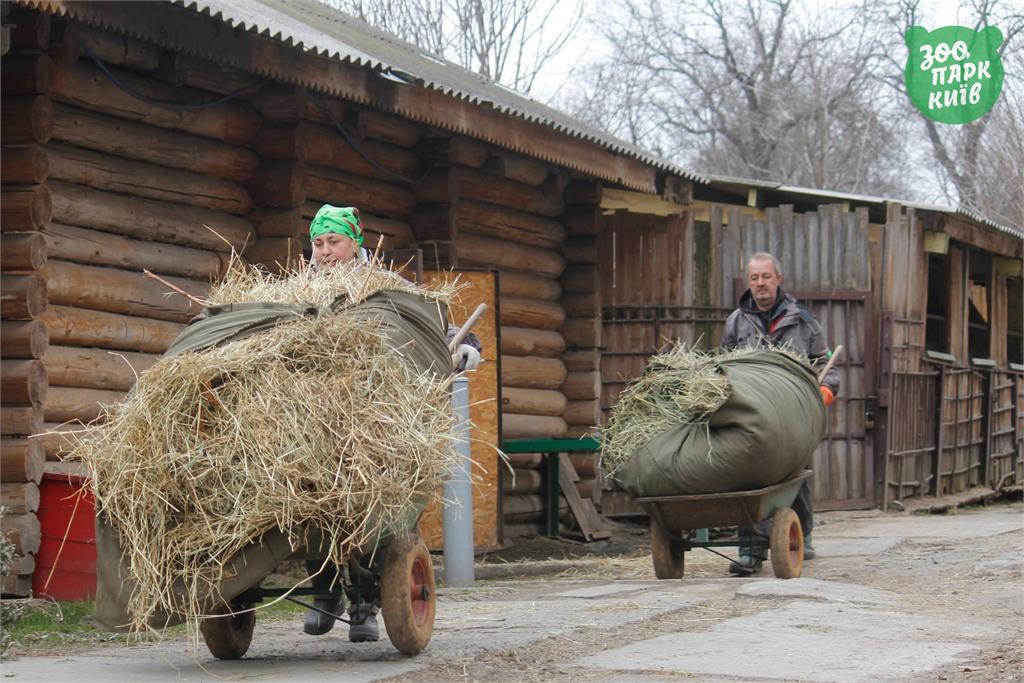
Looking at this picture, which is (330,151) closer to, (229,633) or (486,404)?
(486,404)

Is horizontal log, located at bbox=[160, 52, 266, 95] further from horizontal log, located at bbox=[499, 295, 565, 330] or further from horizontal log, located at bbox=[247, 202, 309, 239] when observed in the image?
horizontal log, located at bbox=[499, 295, 565, 330]

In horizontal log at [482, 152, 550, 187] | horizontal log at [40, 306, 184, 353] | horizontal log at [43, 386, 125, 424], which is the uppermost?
horizontal log at [482, 152, 550, 187]

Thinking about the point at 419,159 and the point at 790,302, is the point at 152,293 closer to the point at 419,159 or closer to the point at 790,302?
the point at 419,159

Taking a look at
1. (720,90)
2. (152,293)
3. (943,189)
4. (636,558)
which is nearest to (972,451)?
(636,558)

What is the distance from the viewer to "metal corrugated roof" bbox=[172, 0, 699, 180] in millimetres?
8461

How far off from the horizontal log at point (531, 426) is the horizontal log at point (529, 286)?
1.12 m

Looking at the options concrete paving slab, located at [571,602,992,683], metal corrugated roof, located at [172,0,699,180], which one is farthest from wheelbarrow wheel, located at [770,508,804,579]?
metal corrugated roof, located at [172,0,699,180]

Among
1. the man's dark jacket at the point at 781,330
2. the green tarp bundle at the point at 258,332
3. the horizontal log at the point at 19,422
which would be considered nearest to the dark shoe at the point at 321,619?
the green tarp bundle at the point at 258,332

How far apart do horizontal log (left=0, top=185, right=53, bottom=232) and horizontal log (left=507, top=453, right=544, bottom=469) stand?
20.2 ft

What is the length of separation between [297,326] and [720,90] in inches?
1395

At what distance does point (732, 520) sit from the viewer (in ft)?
27.7

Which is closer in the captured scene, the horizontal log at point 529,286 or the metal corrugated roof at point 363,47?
the metal corrugated roof at point 363,47

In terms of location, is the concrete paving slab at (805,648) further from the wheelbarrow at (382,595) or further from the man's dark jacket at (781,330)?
the man's dark jacket at (781,330)

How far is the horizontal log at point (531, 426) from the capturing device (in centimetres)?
1319
